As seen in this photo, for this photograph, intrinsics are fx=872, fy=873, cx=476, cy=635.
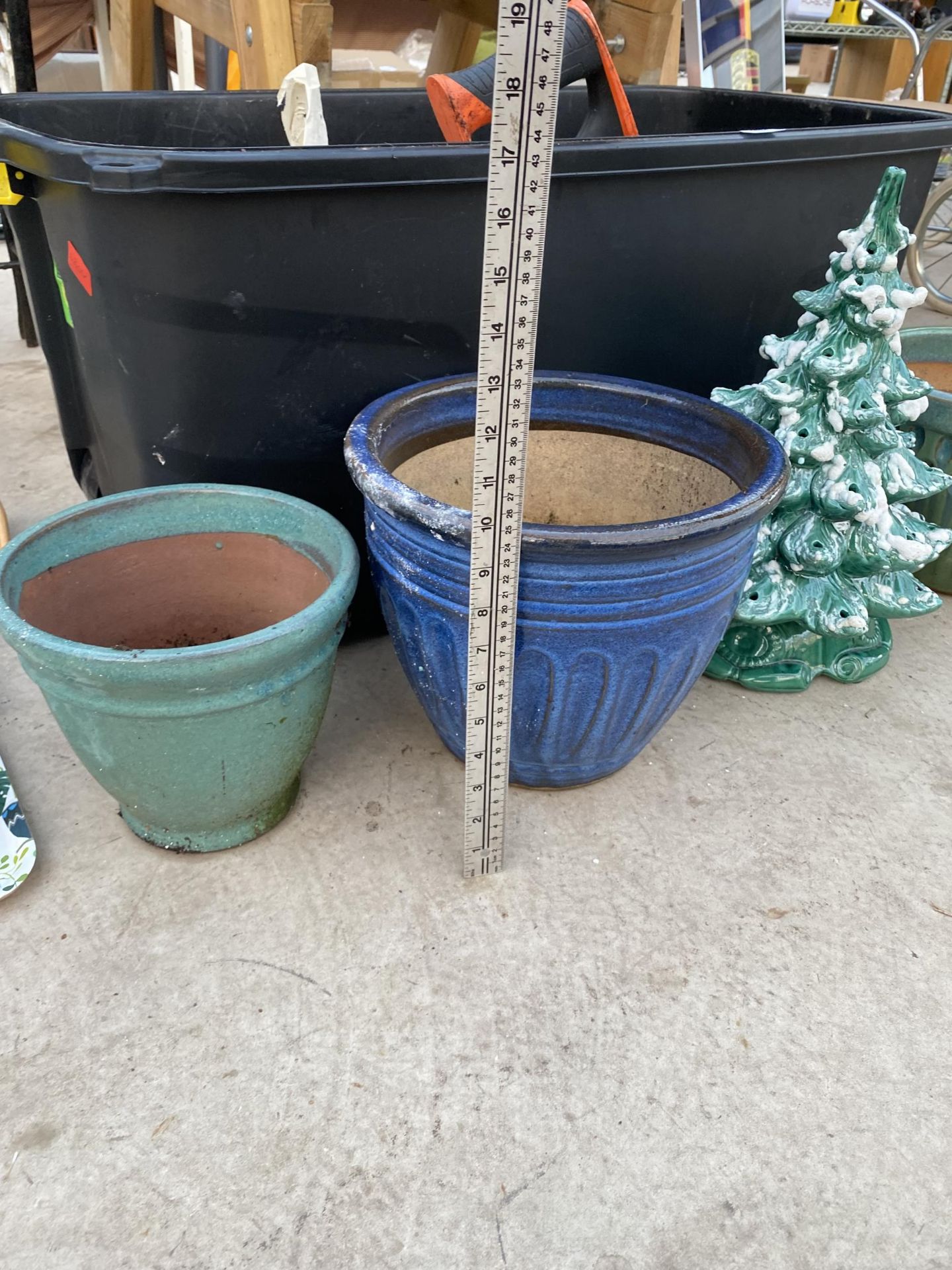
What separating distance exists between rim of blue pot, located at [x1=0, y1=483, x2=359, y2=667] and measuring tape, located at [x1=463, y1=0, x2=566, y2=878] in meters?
0.26

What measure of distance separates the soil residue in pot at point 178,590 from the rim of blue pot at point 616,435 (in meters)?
0.27

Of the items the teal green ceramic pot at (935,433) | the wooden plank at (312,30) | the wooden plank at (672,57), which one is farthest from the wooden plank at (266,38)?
the teal green ceramic pot at (935,433)

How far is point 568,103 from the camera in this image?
2.80 metres

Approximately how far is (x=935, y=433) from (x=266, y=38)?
6.26 feet

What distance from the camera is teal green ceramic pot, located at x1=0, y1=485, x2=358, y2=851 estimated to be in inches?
50.7

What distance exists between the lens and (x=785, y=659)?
6.86 ft

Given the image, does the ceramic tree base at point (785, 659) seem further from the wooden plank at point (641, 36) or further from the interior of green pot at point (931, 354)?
the wooden plank at point (641, 36)

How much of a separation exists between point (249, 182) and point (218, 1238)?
1.57 meters

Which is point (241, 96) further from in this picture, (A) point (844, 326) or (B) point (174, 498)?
(A) point (844, 326)

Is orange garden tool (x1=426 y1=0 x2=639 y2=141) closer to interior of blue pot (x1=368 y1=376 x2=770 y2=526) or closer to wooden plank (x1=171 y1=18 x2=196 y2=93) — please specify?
interior of blue pot (x1=368 y1=376 x2=770 y2=526)

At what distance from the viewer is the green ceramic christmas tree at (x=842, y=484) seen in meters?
1.75

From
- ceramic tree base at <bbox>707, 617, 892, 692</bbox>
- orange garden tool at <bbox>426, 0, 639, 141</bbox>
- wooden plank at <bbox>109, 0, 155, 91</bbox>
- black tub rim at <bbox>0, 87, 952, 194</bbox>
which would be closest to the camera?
black tub rim at <bbox>0, 87, 952, 194</bbox>

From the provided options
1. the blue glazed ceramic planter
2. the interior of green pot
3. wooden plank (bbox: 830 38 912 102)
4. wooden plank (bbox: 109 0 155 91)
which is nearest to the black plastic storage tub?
the blue glazed ceramic planter

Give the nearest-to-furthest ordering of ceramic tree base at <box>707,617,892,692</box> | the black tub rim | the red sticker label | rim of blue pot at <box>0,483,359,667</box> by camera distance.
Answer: rim of blue pot at <box>0,483,359,667</box> < the black tub rim < the red sticker label < ceramic tree base at <box>707,617,892,692</box>
